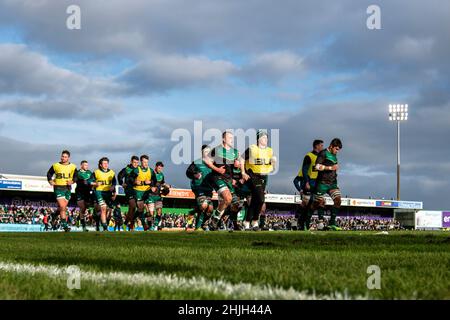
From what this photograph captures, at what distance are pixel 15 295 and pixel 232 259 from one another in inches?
103

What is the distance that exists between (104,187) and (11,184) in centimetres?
3406

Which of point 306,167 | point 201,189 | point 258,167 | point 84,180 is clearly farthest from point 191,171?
point 84,180

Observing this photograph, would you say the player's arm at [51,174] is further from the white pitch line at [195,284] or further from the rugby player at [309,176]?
the white pitch line at [195,284]

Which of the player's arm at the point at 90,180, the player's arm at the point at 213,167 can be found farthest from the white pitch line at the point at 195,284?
the player's arm at the point at 90,180

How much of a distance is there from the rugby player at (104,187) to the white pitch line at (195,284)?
1455 centimetres

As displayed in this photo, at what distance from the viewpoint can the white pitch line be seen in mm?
3158

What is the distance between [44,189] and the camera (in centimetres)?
5231

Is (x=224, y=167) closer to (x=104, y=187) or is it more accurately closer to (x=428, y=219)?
(x=104, y=187)

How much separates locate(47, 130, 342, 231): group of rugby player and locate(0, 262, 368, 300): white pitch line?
395 inches

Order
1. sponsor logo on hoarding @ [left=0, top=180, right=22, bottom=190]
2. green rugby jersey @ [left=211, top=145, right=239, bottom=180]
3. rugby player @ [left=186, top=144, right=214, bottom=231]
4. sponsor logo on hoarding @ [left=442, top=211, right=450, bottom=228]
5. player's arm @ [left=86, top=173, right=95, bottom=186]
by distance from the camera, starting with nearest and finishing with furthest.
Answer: green rugby jersey @ [left=211, top=145, right=239, bottom=180]
rugby player @ [left=186, top=144, right=214, bottom=231]
player's arm @ [left=86, top=173, right=95, bottom=186]
sponsor logo on hoarding @ [left=0, top=180, right=22, bottom=190]
sponsor logo on hoarding @ [left=442, top=211, right=450, bottom=228]
